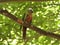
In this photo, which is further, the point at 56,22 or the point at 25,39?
the point at 56,22

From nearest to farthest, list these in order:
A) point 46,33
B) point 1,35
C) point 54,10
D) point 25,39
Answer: point 46,33, point 25,39, point 1,35, point 54,10

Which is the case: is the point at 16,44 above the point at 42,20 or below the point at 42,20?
below

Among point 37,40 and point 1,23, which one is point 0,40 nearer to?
point 1,23

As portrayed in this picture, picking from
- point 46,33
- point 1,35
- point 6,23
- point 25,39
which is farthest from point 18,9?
point 46,33

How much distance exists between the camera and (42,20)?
647 cm

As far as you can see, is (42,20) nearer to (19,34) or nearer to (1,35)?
(19,34)

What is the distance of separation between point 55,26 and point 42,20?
444 millimetres

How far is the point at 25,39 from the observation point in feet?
17.7

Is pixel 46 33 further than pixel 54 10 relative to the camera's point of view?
No

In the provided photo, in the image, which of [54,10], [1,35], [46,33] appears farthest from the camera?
[54,10]

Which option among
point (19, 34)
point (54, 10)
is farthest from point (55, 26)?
point (19, 34)

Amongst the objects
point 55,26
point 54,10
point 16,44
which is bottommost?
point 16,44

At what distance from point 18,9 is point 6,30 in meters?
0.76

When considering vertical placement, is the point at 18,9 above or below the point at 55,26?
above
